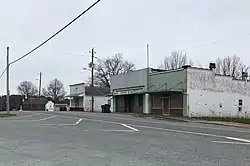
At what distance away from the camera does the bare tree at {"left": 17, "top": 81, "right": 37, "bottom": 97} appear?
11916 cm

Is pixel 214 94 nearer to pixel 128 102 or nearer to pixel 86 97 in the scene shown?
pixel 128 102

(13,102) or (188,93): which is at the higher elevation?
(188,93)

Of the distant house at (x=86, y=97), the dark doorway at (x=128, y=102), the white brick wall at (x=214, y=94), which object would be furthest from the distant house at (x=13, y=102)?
the white brick wall at (x=214, y=94)

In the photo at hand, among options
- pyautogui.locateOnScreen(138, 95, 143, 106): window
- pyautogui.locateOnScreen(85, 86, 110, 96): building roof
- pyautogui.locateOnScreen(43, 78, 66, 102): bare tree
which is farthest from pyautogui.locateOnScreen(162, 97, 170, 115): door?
pyautogui.locateOnScreen(43, 78, 66, 102): bare tree

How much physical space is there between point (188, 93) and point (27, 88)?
308 feet

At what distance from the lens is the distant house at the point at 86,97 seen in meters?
64.9

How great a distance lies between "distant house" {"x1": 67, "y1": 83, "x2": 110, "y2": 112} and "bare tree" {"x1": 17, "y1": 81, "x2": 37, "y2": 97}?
177 feet

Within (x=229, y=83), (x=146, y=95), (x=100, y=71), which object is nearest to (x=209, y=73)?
(x=229, y=83)

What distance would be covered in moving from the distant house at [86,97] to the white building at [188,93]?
21.9 m

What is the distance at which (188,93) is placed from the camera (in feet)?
115

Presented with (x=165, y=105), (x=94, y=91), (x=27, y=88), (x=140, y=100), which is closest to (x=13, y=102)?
(x=94, y=91)

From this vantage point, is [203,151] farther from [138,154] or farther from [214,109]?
[214,109]

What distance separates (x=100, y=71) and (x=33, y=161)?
74257mm

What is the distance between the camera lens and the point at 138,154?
1023 centimetres
